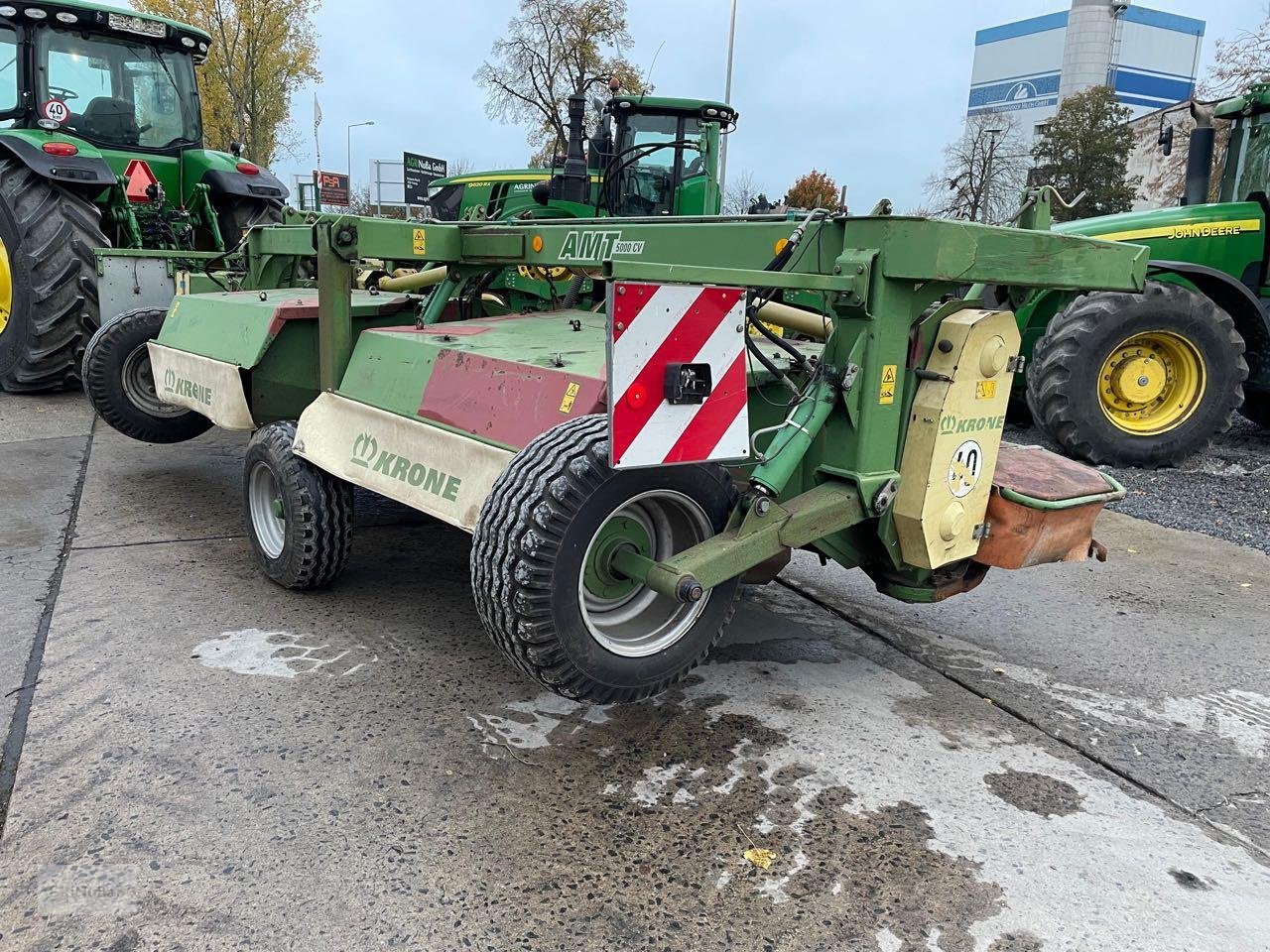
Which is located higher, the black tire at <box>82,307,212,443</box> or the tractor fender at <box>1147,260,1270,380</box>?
the tractor fender at <box>1147,260,1270,380</box>

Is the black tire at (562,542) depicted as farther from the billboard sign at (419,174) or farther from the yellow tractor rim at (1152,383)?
the billboard sign at (419,174)

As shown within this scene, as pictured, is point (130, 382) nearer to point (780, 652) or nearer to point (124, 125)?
point (780, 652)

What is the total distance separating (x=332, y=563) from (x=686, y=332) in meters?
1.99

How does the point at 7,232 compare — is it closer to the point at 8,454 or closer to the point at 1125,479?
the point at 8,454

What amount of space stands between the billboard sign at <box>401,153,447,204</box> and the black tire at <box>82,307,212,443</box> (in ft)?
62.2

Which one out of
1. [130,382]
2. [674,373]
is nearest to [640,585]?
[674,373]

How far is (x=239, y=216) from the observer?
8688mm

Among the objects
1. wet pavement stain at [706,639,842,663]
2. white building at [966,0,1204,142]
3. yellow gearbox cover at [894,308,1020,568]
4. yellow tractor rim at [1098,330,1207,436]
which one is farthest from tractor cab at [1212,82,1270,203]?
white building at [966,0,1204,142]

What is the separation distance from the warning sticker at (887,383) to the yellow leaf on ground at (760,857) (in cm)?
123

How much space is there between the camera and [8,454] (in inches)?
234

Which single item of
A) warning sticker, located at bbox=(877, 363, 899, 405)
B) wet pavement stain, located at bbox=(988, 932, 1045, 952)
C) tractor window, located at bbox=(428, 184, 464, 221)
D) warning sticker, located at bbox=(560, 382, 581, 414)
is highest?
tractor window, located at bbox=(428, 184, 464, 221)

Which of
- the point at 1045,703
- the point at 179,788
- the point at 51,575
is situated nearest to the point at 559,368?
the point at 179,788

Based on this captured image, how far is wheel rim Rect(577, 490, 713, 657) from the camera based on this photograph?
264cm

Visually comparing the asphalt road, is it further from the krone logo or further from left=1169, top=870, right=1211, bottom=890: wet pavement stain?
the krone logo
